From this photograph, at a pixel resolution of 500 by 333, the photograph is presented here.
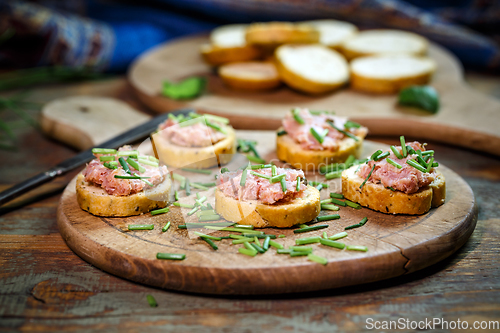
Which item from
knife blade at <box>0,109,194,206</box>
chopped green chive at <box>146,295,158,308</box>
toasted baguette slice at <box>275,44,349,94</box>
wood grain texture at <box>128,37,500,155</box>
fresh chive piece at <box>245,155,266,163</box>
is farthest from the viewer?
toasted baguette slice at <box>275,44,349,94</box>

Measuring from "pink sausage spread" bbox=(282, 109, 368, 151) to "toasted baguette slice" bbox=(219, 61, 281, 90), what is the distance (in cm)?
141

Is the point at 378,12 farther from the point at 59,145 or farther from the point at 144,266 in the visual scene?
the point at 144,266

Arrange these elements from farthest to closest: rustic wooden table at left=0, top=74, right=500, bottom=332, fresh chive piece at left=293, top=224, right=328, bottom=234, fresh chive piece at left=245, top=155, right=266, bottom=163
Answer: fresh chive piece at left=245, top=155, right=266, bottom=163, fresh chive piece at left=293, top=224, right=328, bottom=234, rustic wooden table at left=0, top=74, right=500, bottom=332

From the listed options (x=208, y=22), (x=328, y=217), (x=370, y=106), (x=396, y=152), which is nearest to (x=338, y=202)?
(x=328, y=217)

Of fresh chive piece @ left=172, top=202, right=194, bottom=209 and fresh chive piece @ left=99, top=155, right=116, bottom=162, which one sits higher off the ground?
fresh chive piece @ left=99, top=155, right=116, bottom=162

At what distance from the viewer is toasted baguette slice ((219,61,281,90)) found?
4.76 metres

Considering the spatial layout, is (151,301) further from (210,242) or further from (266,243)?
(266,243)

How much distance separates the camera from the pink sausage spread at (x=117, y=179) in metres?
2.73

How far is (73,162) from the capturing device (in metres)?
3.31

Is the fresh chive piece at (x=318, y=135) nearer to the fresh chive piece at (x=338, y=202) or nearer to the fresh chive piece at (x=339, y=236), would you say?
the fresh chive piece at (x=338, y=202)

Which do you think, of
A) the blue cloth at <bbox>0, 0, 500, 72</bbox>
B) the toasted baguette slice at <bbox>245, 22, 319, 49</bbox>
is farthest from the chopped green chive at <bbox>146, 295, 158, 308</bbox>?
the blue cloth at <bbox>0, 0, 500, 72</bbox>

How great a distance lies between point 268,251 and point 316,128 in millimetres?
1259

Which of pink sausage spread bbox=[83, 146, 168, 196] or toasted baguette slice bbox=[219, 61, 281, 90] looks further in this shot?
toasted baguette slice bbox=[219, 61, 281, 90]

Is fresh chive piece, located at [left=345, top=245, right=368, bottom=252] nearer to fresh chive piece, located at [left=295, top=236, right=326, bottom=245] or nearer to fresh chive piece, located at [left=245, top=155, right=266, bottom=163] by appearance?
fresh chive piece, located at [left=295, top=236, right=326, bottom=245]
